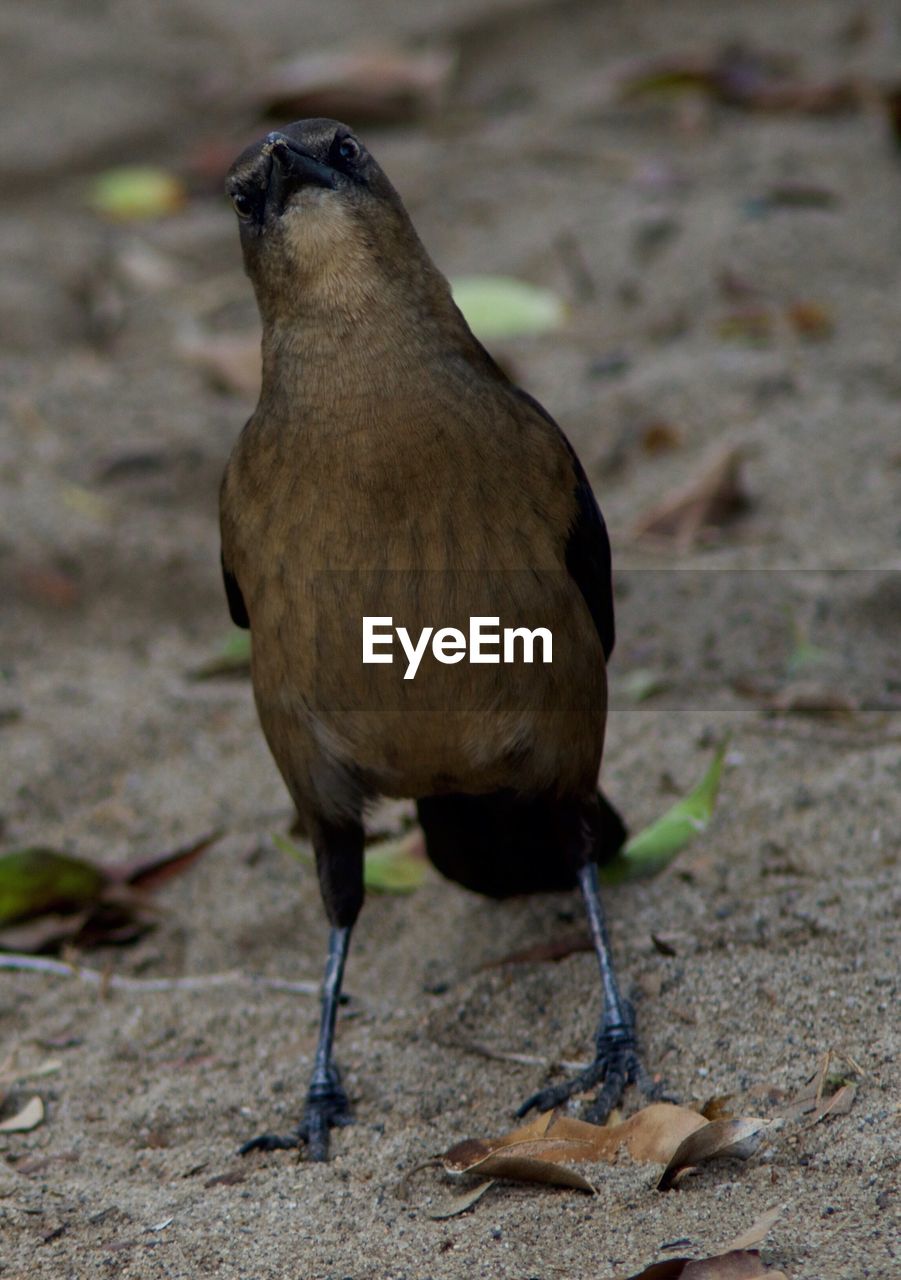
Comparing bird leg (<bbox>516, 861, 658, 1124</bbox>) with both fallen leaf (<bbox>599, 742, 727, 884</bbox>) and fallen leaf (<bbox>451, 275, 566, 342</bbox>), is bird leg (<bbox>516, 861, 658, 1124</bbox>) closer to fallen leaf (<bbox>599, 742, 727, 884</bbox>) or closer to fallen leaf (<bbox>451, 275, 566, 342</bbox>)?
fallen leaf (<bbox>599, 742, 727, 884</bbox>)

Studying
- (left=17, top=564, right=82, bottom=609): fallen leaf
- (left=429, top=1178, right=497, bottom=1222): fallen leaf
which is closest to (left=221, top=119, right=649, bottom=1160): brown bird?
(left=429, top=1178, right=497, bottom=1222): fallen leaf

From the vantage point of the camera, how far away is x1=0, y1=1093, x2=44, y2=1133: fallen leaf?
3.54m

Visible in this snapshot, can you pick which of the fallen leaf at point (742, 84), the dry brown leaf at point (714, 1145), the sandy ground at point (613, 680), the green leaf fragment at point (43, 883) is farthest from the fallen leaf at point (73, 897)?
the fallen leaf at point (742, 84)

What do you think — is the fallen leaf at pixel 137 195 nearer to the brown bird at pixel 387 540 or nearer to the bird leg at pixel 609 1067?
the brown bird at pixel 387 540

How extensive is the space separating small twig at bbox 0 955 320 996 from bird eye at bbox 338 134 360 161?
1868 millimetres

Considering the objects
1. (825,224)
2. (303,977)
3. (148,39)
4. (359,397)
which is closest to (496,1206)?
(303,977)

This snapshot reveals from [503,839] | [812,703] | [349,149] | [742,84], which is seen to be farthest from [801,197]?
[503,839]

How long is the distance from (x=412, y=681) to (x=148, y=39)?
7.87 metres

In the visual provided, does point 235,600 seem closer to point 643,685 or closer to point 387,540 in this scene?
point 387,540

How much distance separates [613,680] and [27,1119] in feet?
7.15

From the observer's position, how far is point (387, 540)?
342 centimetres

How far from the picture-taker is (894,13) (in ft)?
29.2

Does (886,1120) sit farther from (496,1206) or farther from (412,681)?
(412,681)
